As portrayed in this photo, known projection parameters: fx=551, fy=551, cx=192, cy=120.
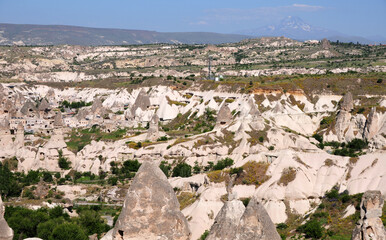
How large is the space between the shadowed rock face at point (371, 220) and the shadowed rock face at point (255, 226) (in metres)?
4.06

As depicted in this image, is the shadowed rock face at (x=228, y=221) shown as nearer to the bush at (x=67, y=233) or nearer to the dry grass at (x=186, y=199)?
the bush at (x=67, y=233)

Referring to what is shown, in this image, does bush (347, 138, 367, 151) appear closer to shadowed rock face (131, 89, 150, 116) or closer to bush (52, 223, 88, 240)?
bush (52, 223, 88, 240)

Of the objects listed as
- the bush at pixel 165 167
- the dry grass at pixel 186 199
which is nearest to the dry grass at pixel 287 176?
the dry grass at pixel 186 199

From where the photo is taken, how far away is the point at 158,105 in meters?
83.2

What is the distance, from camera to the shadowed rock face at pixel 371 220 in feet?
51.0

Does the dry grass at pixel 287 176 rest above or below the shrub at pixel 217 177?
above

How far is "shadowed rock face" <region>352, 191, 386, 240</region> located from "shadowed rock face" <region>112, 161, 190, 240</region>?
607 cm

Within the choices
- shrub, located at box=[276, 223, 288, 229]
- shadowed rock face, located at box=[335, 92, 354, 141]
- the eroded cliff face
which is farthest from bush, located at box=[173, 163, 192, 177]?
shadowed rock face, located at box=[335, 92, 354, 141]

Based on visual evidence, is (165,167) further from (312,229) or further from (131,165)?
(312,229)

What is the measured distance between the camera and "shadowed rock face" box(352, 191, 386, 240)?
1553cm

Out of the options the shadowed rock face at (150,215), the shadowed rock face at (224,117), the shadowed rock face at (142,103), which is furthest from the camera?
the shadowed rock face at (142,103)

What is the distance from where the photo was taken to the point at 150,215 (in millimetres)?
12000

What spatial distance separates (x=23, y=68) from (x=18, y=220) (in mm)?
136597

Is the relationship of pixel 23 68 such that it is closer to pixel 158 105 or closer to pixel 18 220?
pixel 158 105
